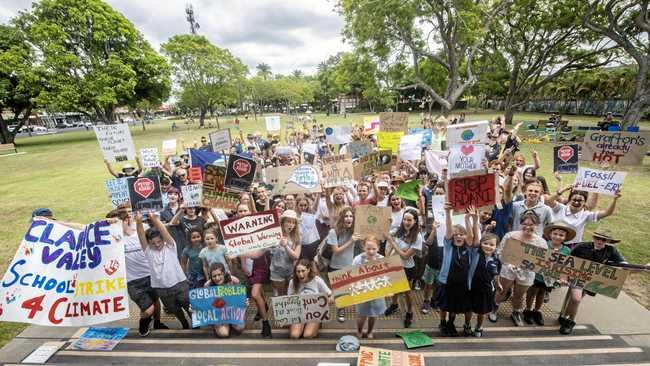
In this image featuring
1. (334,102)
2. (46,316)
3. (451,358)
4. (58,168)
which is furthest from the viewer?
(334,102)

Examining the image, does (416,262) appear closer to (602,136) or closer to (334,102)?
(602,136)

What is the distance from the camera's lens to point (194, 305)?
4547mm

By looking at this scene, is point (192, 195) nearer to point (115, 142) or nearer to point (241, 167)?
point (241, 167)

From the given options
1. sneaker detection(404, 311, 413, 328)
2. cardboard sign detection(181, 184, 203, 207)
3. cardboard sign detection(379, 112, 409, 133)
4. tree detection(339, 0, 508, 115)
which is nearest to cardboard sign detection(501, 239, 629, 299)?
sneaker detection(404, 311, 413, 328)

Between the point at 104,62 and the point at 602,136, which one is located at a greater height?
the point at 104,62

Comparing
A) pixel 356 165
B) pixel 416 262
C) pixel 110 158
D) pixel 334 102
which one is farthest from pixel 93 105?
pixel 334 102

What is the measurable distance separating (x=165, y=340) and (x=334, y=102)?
8382cm

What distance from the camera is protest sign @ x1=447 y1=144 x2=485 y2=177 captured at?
4422mm

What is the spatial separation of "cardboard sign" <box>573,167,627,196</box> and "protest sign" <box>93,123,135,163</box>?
9.35m

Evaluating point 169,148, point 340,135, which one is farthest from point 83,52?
point 340,135

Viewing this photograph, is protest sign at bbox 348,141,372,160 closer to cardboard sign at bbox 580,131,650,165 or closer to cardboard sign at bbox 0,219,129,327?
cardboard sign at bbox 580,131,650,165

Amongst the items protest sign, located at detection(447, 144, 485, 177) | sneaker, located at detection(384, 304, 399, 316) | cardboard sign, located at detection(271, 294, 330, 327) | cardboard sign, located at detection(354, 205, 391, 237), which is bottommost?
sneaker, located at detection(384, 304, 399, 316)

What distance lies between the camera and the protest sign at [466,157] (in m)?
4.42

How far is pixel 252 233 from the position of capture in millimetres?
4543
